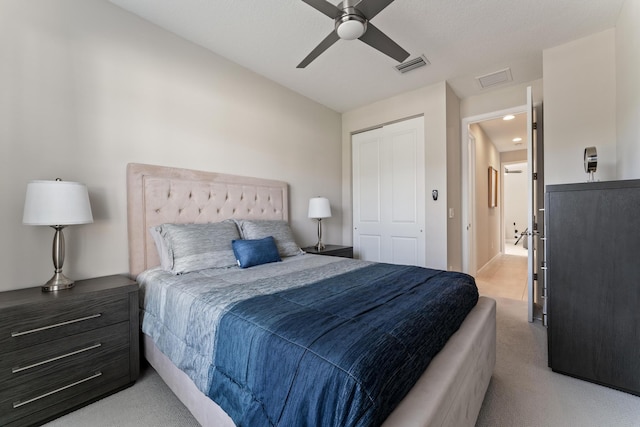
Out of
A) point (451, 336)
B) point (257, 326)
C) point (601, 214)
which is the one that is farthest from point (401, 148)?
point (257, 326)

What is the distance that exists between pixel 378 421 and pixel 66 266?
229 cm

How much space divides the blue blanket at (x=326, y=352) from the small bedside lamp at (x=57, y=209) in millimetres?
1263

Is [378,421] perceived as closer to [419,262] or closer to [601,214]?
[601,214]

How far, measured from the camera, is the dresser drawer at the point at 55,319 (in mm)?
1391

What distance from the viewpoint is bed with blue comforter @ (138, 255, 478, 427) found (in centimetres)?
81

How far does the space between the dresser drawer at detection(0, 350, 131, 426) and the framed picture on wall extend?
6.56 metres

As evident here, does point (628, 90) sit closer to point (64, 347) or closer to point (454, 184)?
point (454, 184)

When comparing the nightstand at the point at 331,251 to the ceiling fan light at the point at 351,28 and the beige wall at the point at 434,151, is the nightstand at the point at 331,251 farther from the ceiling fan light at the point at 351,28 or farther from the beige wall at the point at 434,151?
the ceiling fan light at the point at 351,28

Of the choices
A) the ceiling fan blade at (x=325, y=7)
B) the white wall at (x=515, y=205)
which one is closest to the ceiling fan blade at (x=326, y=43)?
the ceiling fan blade at (x=325, y=7)

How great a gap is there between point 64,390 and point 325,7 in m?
2.80

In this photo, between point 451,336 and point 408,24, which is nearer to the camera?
point 451,336

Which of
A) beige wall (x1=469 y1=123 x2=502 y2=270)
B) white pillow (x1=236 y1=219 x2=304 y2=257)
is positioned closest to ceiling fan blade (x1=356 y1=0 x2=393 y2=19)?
white pillow (x1=236 y1=219 x2=304 y2=257)

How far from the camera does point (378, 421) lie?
0.78m

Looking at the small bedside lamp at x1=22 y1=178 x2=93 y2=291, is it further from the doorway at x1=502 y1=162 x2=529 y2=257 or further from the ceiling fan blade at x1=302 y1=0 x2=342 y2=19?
the doorway at x1=502 y1=162 x2=529 y2=257
